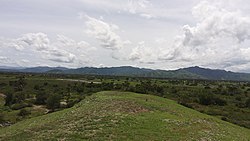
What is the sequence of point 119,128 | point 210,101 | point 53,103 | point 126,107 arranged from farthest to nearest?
point 210,101, point 53,103, point 126,107, point 119,128

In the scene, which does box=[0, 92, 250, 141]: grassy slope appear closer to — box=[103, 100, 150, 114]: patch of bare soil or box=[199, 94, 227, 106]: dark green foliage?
box=[103, 100, 150, 114]: patch of bare soil

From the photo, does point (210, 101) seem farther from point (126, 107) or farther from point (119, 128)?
point (119, 128)

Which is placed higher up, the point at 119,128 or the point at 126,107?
the point at 126,107

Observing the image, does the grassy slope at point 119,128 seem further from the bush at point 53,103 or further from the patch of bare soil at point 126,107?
the bush at point 53,103

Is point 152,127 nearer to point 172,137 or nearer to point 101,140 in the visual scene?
point 172,137

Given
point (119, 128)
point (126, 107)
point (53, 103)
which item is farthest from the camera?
point (53, 103)

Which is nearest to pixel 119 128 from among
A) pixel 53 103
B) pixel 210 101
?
pixel 53 103

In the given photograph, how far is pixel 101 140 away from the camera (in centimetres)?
2433

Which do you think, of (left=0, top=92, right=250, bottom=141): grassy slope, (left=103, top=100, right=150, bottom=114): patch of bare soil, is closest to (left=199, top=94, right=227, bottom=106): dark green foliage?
(left=103, top=100, right=150, bottom=114): patch of bare soil

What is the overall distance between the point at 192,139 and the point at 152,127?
4.88m

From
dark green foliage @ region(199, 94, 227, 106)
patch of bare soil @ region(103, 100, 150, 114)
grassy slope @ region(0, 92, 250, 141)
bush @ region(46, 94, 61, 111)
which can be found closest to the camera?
grassy slope @ region(0, 92, 250, 141)

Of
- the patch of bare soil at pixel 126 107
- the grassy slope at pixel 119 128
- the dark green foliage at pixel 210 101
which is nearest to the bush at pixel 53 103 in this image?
the patch of bare soil at pixel 126 107

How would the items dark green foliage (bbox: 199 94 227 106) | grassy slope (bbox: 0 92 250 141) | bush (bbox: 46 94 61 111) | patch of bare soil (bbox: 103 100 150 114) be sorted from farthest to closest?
dark green foliage (bbox: 199 94 227 106), bush (bbox: 46 94 61 111), patch of bare soil (bbox: 103 100 150 114), grassy slope (bbox: 0 92 250 141)

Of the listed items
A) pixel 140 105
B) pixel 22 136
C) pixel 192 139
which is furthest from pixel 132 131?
pixel 140 105
